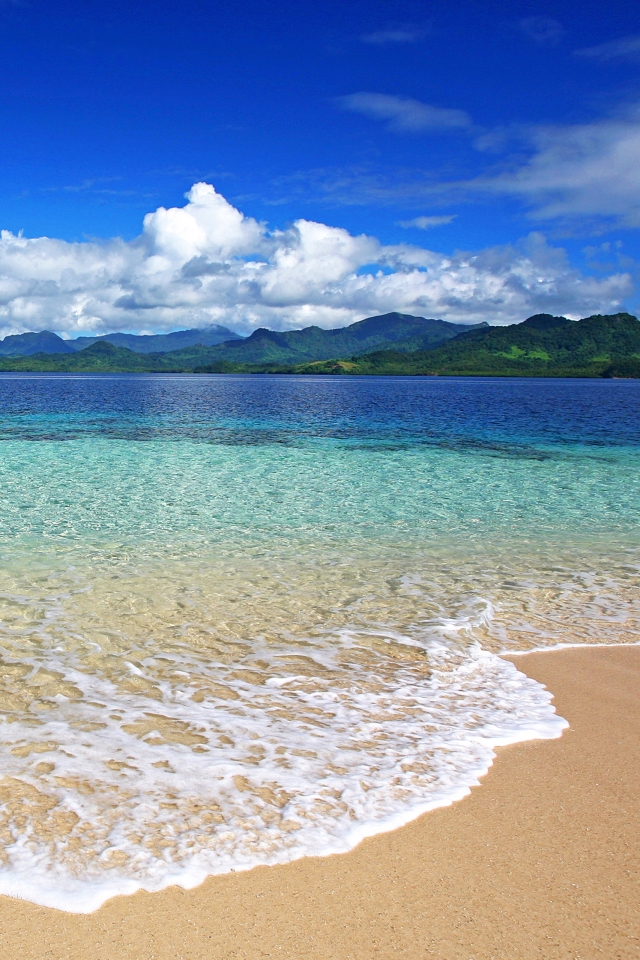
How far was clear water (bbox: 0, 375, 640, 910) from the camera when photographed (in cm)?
549

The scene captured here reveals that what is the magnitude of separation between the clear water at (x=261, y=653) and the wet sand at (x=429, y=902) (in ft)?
0.77

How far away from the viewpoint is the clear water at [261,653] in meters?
5.49

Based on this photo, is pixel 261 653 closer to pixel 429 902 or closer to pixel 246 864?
pixel 246 864

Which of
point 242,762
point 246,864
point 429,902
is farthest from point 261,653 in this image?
point 429,902

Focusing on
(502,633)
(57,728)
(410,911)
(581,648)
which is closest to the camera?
(410,911)

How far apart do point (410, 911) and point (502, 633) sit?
667 cm

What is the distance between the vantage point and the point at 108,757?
6.51 metres

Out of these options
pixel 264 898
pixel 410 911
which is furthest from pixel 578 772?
pixel 264 898

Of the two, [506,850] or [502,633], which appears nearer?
[506,850]

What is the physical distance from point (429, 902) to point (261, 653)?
5.23 metres

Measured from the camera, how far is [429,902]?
4664 millimetres

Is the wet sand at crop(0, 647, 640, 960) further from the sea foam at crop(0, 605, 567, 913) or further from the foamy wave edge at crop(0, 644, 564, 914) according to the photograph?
the sea foam at crop(0, 605, 567, 913)

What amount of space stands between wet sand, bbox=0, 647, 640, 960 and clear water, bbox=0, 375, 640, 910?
24cm

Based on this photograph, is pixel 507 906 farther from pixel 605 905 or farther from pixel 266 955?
pixel 266 955
